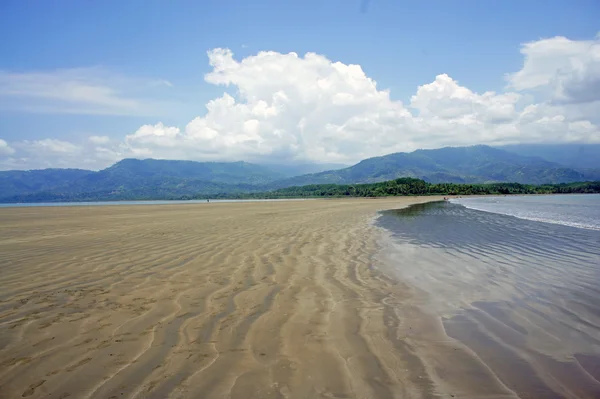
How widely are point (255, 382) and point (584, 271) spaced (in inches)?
383

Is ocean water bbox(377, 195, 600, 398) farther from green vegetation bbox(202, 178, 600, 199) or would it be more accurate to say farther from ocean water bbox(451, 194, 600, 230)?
green vegetation bbox(202, 178, 600, 199)

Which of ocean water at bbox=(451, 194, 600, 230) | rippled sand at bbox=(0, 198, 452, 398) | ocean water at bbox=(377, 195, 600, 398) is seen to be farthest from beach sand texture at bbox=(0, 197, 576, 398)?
ocean water at bbox=(451, 194, 600, 230)

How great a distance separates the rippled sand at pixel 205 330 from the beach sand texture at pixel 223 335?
0.02m

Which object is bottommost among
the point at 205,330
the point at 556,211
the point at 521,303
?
the point at 556,211

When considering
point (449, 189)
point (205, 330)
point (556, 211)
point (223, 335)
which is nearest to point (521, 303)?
point (223, 335)

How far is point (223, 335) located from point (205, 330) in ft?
1.25

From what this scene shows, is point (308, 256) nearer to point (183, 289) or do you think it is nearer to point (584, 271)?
point (183, 289)

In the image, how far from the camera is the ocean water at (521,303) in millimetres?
3975

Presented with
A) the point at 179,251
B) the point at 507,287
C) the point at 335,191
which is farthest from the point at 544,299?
the point at 335,191

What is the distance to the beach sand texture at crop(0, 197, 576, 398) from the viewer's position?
146 inches

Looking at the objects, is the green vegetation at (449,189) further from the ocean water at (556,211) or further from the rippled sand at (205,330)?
the rippled sand at (205,330)

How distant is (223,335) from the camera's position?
5082mm

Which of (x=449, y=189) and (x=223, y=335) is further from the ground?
(x=449, y=189)

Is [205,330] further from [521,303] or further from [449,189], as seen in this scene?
[449,189]
